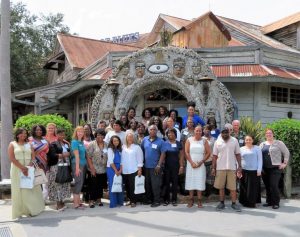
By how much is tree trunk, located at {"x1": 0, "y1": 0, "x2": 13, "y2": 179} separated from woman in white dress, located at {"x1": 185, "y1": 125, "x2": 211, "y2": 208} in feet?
13.8

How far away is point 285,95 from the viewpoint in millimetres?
13523

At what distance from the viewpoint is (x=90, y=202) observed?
7801 mm

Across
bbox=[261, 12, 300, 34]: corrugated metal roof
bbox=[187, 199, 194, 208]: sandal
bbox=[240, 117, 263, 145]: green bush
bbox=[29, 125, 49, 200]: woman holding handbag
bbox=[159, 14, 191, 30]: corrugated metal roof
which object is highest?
bbox=[159, 14, 191, 30]: corrugated metal roof

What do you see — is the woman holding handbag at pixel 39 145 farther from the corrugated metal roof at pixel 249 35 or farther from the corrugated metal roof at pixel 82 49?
the corrugated metal roof at pixel 249 35

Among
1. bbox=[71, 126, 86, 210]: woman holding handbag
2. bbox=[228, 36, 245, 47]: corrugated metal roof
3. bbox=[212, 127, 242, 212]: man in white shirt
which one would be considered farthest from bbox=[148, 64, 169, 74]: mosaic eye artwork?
bbox=[228, 36, 245, 47]: corrugated metal roof

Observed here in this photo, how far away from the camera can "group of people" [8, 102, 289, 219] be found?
24.9ft

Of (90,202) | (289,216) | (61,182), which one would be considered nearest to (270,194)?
(289,216)

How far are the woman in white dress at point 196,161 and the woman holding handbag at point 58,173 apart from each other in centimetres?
235

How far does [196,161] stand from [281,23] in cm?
1462

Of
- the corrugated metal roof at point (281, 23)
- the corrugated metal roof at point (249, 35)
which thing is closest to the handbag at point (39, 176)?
the corrugated metal roof at point (249, 35)

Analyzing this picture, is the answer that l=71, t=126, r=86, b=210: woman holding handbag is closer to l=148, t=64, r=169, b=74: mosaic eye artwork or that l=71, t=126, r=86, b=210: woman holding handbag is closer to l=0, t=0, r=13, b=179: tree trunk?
l=0, t=0, r=13, b=179: tree trunk

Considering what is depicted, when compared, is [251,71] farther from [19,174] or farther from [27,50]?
[27,50]

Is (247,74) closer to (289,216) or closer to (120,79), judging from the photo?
(120,79)

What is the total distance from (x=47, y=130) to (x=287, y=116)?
352 inches
